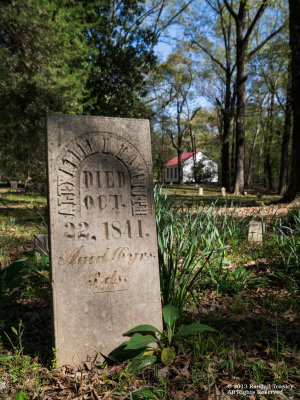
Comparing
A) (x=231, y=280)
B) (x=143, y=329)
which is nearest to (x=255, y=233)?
(x=231, y=280)

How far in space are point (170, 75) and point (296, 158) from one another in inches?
989

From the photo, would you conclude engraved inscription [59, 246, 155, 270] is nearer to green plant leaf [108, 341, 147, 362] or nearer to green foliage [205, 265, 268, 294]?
green plant leaf [108, 341, 147, 362]

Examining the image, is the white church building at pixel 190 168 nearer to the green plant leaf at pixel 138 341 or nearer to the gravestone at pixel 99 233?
the gravestone at pixel 99 233

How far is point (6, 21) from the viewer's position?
8133 millimetres

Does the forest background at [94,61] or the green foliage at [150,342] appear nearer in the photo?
the green foliage at [150,342]

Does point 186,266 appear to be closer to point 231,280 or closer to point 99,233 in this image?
point 231,280

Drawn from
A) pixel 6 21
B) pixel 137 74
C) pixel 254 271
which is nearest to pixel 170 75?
pixel 137 74

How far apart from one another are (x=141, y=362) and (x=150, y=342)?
15 cm

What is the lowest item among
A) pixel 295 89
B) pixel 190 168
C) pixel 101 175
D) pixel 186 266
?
pixel 186 266

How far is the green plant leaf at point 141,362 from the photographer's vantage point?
6.85ft

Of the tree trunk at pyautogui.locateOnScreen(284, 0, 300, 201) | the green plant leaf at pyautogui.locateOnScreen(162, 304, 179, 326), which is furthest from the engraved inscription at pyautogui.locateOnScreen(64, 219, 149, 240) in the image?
the tree trunk at pyautogui.locateOnScreen(284, 0, 300, 201)

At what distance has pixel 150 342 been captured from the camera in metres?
2.19

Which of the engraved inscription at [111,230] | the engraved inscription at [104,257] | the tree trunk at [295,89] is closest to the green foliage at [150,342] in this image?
the engraved inscription at [104,257]

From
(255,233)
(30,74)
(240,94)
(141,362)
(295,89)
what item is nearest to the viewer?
(141,362)
